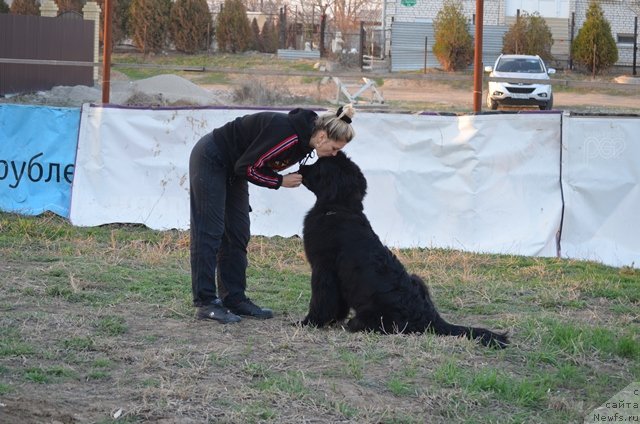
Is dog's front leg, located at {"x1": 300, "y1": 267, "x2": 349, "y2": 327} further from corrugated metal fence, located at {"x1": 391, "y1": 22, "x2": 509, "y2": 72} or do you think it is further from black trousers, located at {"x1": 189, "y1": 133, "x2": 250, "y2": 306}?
corrugated metal fence, located at {"x1": 391, "y1": 22, "x2": 509, "y2": 72}

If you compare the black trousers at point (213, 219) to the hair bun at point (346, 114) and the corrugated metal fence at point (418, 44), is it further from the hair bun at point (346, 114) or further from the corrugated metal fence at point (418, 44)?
the corrugated metal fence at point (418, 44)

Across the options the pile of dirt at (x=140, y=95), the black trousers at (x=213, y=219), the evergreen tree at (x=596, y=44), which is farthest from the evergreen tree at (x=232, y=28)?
the black trousers at (x=213, y=219)

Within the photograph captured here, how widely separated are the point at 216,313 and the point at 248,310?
30 centimetres

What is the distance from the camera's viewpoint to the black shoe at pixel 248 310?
19.2ft

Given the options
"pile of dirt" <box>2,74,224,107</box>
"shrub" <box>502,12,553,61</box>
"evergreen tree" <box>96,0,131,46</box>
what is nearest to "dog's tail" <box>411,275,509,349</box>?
"pile of dirt" <box>2,74,224,107</box>

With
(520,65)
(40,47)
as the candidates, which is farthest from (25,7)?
(520,65)

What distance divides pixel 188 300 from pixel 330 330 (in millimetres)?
1191

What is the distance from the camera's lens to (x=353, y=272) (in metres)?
5.30

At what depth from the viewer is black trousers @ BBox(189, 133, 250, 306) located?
555cm

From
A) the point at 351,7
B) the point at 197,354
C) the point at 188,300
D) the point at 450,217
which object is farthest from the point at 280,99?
the point at 351,7

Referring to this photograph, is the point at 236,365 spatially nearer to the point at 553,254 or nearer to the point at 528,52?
the point at 553,254

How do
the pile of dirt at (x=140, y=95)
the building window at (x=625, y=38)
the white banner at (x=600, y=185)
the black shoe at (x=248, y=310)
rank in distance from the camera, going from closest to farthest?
1. the black shoe at (x=248, y=310)
2. the white banner at (x=600, y=185)
3. the pile of dirt at (x=140, y=95)
4. the building window at (x=625, y=38)

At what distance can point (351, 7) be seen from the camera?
5244 cm

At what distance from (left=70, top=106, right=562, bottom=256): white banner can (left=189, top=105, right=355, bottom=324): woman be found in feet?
9.77
